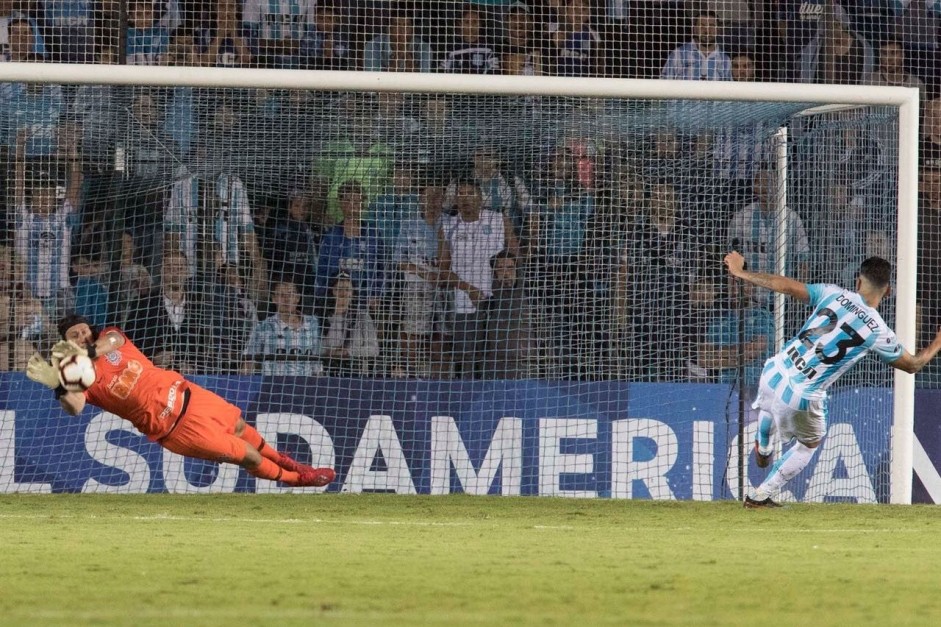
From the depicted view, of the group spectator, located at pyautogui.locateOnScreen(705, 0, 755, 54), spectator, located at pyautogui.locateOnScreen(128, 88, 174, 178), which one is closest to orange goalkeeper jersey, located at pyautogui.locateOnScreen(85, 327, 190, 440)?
spectator, located at pyautogui.locateOnScreen(128, 88, 174, 178)

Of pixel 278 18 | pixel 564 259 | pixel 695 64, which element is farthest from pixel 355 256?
pixel 695 64

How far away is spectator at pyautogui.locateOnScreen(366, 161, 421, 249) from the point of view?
12.1m

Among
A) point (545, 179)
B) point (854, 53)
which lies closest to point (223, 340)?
point (545, 179)

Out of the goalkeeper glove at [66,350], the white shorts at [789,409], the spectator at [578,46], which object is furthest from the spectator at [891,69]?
the goalkeeper glove at [66,350]

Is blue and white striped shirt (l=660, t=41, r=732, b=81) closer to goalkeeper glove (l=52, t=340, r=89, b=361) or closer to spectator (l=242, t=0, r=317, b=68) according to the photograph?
spectator (l=242, t=0, r=317, b=68)

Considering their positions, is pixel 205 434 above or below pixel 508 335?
below

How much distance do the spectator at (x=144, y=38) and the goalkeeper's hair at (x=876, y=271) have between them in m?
6.26

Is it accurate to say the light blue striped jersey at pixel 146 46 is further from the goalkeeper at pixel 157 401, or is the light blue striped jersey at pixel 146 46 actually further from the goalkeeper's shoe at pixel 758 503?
the goalkeeper's shoe at pixel 758 503

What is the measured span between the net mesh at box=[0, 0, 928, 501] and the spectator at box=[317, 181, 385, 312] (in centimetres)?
2

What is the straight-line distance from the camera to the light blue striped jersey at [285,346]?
1188 cm

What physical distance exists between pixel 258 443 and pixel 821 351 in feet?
12.6

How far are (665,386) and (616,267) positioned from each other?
1.05 m

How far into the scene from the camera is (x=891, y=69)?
13438 millimetres

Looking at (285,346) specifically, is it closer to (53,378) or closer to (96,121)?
(96,121)
